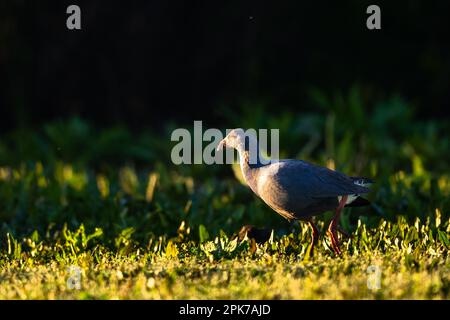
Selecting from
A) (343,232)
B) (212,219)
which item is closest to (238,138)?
(343,232)

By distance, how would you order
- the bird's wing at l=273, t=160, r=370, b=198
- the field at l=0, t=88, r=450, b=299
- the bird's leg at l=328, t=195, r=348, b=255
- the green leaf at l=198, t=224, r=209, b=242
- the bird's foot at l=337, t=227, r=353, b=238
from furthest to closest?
1. the green leaf at l=198, t=224, r=209, b=242
2. the bird's foot at l=337, t=227, r=353, b=238
3. the bird's leg at l=328, t=195, r=348, b=255
4. the bird's wing at l=273, t=160, r=370, b=198
5. the field at l=0, t=88, r=450, b=299

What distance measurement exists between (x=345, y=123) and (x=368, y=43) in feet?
5.89

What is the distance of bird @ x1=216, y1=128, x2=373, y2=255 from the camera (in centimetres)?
579

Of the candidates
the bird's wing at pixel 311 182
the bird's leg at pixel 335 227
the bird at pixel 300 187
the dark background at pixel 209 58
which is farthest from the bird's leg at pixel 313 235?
the dark background at pixel 209 58

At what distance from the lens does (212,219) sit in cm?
777

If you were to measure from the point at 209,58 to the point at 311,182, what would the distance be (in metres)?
7.23

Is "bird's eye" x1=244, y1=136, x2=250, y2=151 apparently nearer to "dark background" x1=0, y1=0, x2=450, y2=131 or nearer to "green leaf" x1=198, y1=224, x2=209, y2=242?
"green leaf" x1=198, y1=224, x2=209, y2=242

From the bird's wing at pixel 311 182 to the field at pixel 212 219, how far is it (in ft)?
1.36

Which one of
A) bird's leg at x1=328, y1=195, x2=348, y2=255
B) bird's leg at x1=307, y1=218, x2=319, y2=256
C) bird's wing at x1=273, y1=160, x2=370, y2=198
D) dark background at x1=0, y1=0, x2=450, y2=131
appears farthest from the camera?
dark background at x1=0, y1=0, x2=450, y2=131

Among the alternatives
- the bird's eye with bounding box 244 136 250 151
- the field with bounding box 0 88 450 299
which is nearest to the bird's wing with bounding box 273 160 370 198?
the bird's eye with bounding box 244 136 250 151

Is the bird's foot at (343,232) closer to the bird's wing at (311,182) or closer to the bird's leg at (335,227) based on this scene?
the bird's leg at (335,227)

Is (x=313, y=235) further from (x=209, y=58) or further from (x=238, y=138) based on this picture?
(x=209, y=58)

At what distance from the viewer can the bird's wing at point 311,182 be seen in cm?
578

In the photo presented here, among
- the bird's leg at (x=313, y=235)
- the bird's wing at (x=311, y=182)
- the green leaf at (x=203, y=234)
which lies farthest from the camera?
the green leaf at (x=203, y=234)
